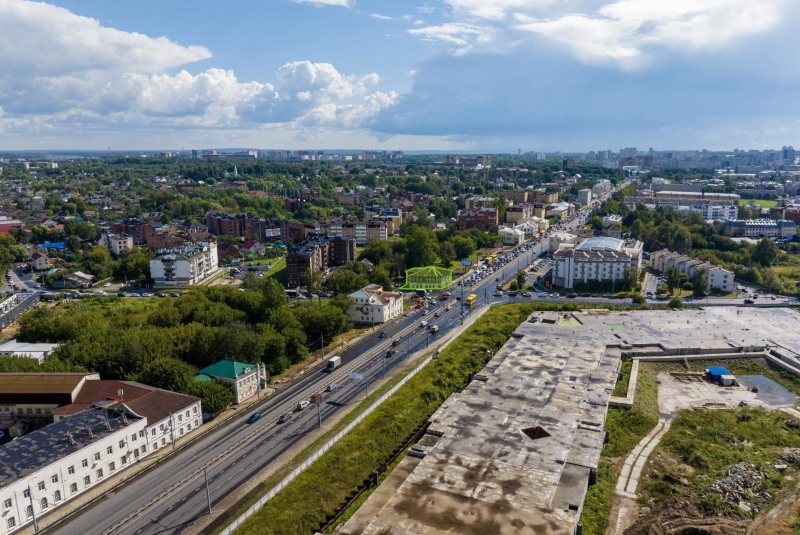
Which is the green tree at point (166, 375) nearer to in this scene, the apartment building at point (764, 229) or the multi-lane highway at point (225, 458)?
the multi-lane highway at point (225, 458)

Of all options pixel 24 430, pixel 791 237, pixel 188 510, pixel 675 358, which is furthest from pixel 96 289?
pixel 791 237

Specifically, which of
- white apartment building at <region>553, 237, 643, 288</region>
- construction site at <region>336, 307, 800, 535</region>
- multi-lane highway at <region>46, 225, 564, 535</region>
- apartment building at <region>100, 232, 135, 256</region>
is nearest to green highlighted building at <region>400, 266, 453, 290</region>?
white apartment building at <region>553, 237, 643, 288</region>

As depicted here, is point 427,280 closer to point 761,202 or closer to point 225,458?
point 225,458

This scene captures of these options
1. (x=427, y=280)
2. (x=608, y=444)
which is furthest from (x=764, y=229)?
(x=608, y=444)

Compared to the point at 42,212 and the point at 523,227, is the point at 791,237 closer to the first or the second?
the point at 523,227

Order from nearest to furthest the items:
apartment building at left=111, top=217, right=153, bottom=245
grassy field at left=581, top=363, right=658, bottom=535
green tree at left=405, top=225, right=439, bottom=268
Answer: grassy field at left=581, top=363, right=658, bottom=535, green tree at left=405, top=225, right=439, bottom=268, apartment building at left=111, top=217, right=153, bottom=245

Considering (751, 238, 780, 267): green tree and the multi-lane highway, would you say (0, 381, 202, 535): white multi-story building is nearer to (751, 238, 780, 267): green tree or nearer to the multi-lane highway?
the multi-lane highway

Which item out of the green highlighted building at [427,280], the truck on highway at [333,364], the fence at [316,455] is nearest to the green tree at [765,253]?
the green highlighted building at [427,280]
